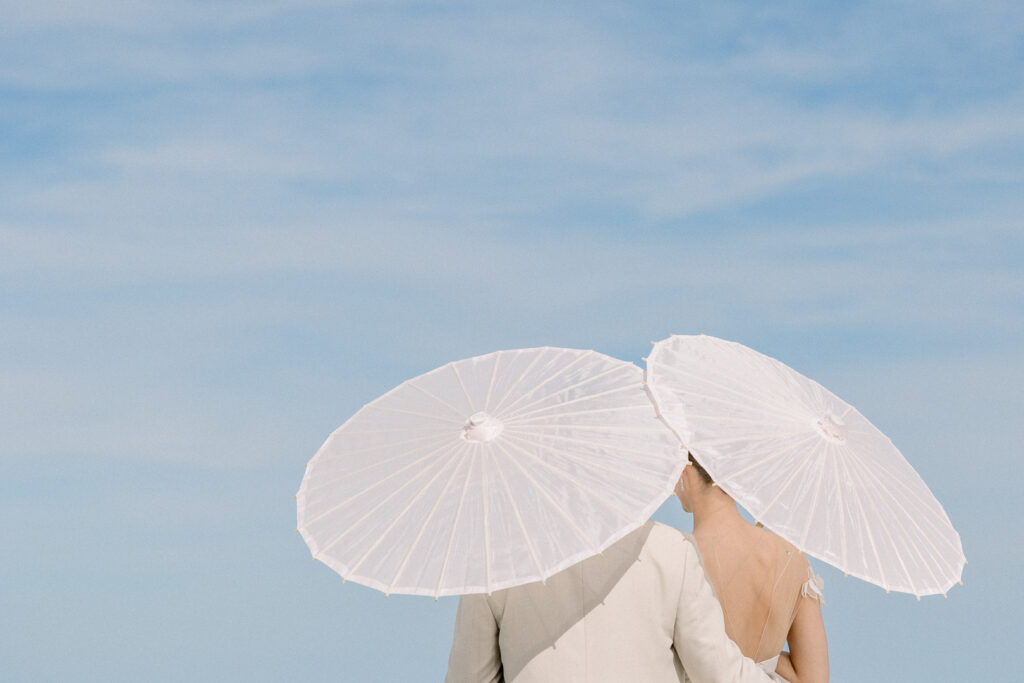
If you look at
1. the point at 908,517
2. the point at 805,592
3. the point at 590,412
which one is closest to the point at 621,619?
the point at 590,412

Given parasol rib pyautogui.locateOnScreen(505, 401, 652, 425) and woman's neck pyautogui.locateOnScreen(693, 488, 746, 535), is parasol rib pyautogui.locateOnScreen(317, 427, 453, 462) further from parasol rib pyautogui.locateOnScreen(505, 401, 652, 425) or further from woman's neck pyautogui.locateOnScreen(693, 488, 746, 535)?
woman's neck pyautogui.locateOnScreen(693, 488, 746, 535)

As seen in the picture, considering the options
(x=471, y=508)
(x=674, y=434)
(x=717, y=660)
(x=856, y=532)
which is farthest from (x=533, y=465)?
(x=856, y=532)

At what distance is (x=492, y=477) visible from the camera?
14.6 feet

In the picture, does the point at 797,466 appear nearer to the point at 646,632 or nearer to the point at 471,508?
the point at 646,632

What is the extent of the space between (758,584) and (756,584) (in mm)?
11

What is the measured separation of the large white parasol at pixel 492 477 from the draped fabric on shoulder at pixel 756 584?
884 mm

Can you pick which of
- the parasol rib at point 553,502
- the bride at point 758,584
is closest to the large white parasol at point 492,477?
the parasol rib at point 553,502

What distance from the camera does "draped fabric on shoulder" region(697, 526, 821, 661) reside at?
5191 mm

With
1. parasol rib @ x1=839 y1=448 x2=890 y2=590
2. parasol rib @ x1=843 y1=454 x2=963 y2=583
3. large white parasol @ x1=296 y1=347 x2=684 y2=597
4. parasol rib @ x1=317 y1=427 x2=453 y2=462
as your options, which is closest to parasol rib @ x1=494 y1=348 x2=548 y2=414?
large white parasol @ x1=296 y1=347 x2=684 y2=597

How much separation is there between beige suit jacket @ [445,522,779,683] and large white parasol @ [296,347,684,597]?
295 mm

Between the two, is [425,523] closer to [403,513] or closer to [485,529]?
[403,513]

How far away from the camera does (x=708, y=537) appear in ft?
17.0

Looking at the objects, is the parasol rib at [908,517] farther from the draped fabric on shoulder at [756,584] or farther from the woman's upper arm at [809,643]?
the woman's upper arm at [809,643]

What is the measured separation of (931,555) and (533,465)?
187cm
